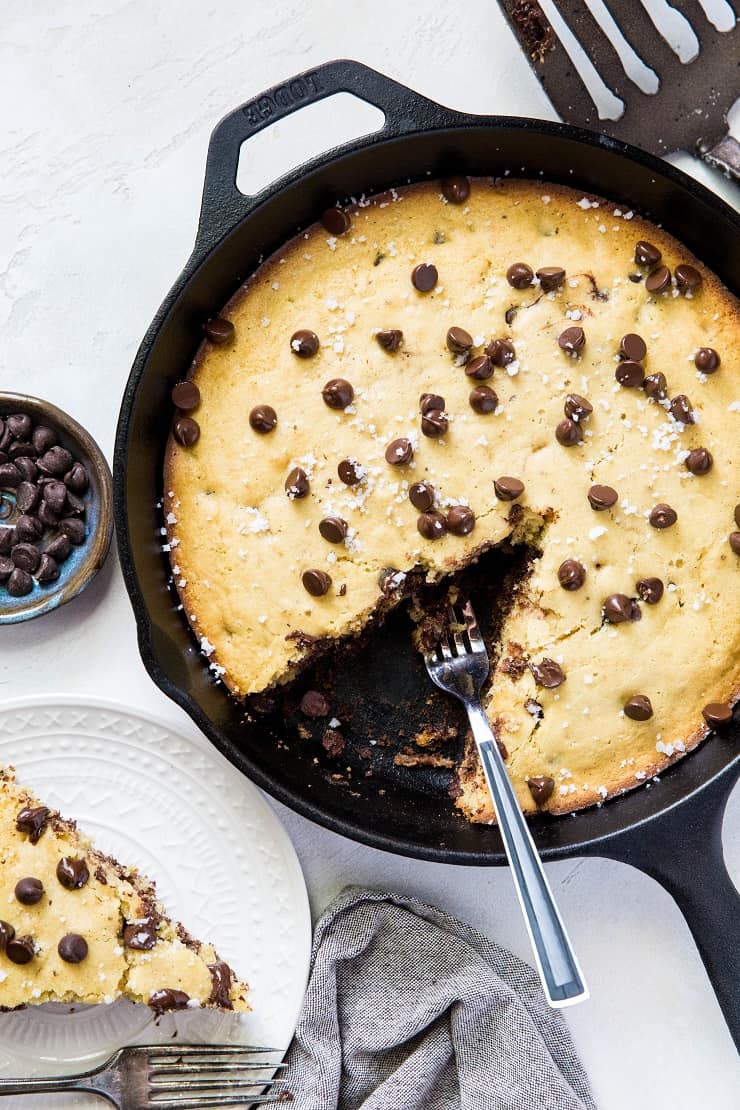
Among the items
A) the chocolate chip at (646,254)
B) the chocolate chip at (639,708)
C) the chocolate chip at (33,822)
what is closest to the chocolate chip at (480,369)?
the chocolate chip at (646,254)

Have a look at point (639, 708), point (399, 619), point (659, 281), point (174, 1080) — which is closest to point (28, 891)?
point (174, 1080)

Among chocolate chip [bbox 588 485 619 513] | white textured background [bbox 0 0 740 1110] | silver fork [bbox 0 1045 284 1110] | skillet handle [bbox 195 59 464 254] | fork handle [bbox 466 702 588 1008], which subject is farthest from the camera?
white textured background [bbox 0 0 740 1110]

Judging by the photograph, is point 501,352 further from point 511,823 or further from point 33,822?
point 33,822


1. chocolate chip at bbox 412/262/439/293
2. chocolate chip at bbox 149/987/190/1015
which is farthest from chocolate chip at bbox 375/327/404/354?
chocolate chip at bbox 149/987/190/1015

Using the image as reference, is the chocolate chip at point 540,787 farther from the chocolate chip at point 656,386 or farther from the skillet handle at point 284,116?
the skillet handle at point 284,116

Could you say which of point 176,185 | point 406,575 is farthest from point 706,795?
point 176,185

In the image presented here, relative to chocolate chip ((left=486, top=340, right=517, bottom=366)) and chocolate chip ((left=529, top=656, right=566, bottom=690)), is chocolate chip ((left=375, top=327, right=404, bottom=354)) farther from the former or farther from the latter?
chocolate chip ((left=529, top=656, right=566, bottom=690))
